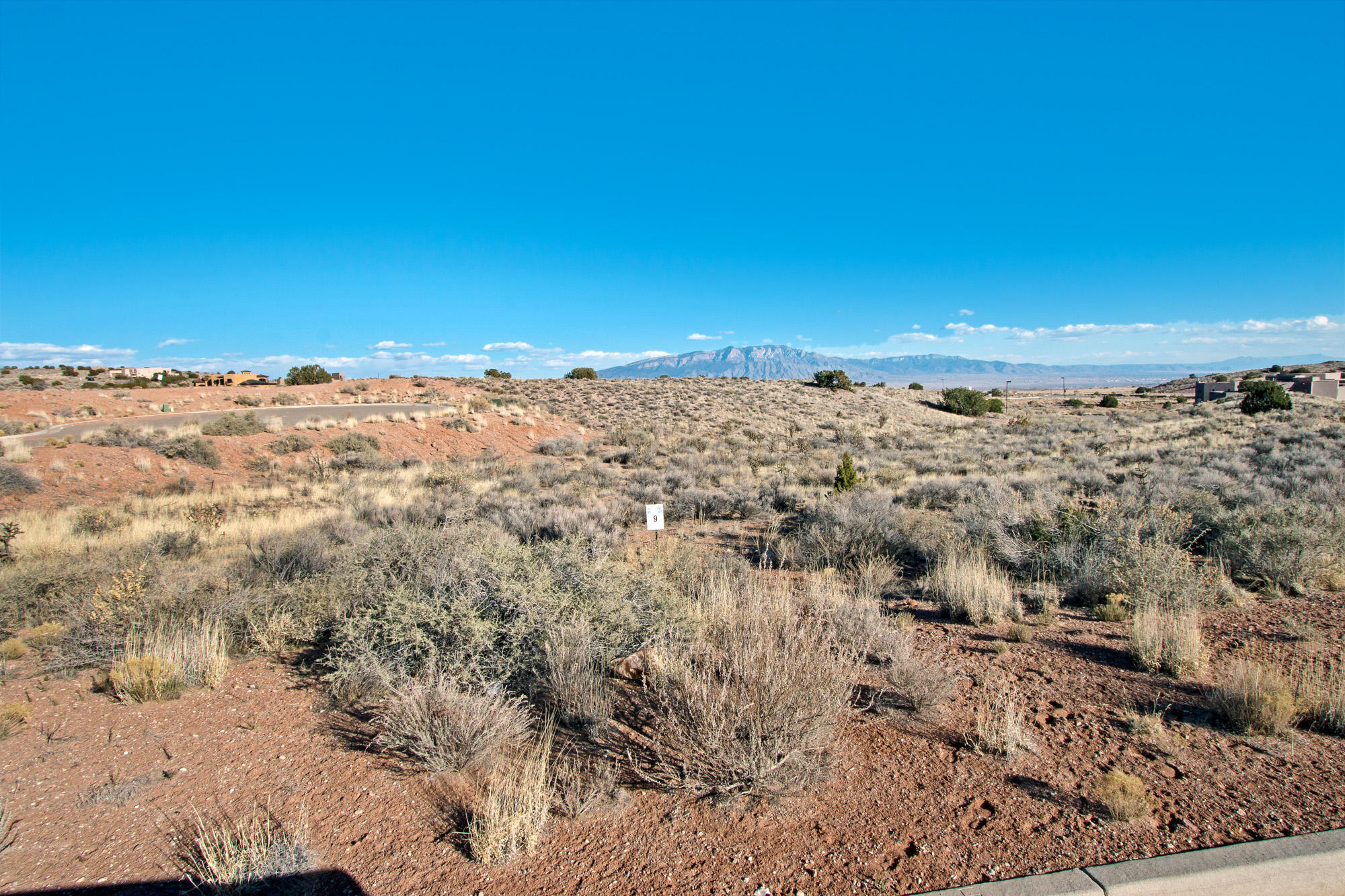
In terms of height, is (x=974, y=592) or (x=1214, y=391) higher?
(x=1214, y=391)

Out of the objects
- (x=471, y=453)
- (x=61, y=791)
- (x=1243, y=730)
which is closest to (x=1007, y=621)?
(x=1243, y=730)

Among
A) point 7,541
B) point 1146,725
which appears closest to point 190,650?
point 7,541

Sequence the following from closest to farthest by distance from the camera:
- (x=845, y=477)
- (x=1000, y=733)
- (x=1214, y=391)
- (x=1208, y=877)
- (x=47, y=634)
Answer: (x=1208, y=877), (x=1000, y=733), (x=47, y=634), (x=845, y=477), (x=1214, y=391)

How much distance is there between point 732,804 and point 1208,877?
2.25 m

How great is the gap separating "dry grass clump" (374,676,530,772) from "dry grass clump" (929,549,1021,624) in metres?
4.67

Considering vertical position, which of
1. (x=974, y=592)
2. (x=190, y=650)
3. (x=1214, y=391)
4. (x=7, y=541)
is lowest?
→ (x=974, y=592)

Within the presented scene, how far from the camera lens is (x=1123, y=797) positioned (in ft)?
10.5

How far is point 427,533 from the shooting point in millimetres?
6906

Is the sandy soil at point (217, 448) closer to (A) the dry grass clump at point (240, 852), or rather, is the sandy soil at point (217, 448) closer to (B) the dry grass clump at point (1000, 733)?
(A) the dry grass clump at point (240, 852)

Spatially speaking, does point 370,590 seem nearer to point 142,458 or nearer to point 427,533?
point 427,533

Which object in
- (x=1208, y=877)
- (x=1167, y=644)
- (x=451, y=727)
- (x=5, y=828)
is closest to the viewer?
(x=1208, y=877)

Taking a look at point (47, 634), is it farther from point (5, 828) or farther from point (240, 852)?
point (240, 852)

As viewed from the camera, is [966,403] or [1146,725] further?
[966,403]

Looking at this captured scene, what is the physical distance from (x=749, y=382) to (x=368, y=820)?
47280 mm
